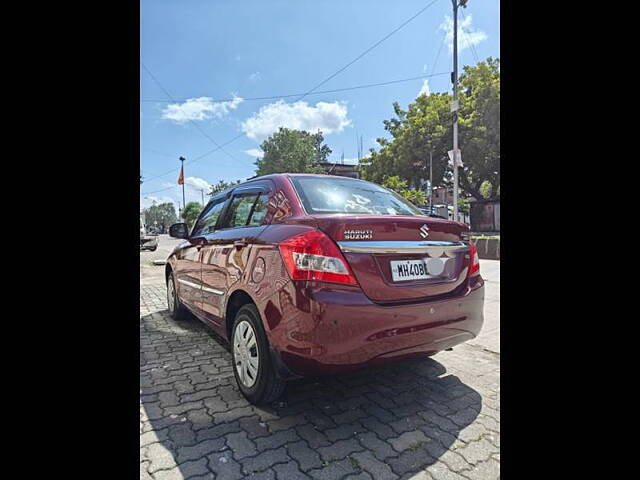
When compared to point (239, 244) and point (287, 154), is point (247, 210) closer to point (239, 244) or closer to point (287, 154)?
point (239, 244)

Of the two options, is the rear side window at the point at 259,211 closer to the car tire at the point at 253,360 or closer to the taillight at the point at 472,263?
the car tire at the point at 253,360

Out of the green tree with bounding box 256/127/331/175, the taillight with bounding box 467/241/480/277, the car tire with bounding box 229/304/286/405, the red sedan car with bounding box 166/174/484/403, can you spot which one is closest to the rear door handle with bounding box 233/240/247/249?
the red sedan car with bounding box 166/174/484/403

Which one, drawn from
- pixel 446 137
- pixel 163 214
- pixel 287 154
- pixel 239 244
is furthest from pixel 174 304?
pixel 163 214

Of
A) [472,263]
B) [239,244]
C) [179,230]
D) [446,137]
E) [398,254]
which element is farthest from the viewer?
[446,137]

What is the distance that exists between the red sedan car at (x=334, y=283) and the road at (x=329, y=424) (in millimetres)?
268

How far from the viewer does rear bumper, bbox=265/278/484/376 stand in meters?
1.86

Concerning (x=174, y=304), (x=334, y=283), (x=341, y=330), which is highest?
(x=334, y=283)

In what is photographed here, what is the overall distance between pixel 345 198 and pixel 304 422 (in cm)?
150

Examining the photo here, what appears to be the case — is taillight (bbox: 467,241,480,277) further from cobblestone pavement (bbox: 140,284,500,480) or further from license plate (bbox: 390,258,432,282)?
cobblestone pavement (bbox: 140,284,500,480)

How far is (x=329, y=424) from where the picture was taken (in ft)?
7.11

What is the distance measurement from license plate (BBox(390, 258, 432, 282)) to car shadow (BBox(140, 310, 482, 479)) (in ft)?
1.99

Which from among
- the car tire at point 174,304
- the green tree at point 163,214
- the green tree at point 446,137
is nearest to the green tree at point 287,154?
the green tree at point 446,137
